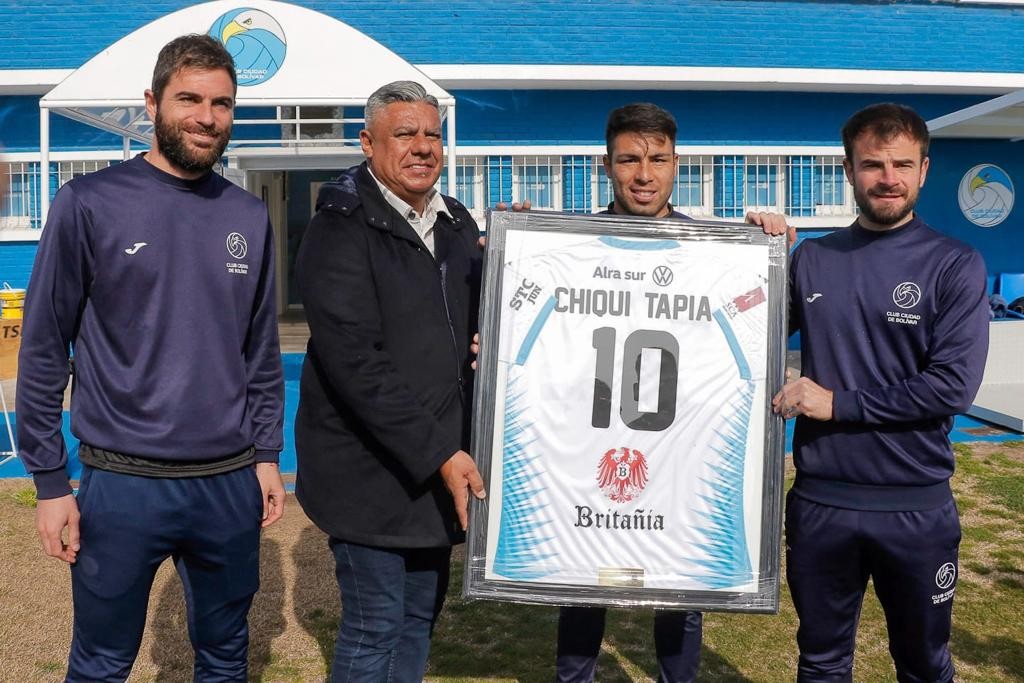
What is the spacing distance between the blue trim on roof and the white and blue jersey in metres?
10.1

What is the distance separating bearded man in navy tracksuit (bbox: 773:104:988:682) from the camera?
2408 millimetres

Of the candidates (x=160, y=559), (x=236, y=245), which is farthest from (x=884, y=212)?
(x=160, y=559)

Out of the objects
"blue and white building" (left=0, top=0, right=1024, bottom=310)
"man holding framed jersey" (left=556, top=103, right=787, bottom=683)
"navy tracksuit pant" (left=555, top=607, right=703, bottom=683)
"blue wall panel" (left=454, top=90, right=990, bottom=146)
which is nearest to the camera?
"man holding framed jersey" (left=556, top=103, right=787, bottom=683)

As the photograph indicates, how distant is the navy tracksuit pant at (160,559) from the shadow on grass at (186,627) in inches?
47.3

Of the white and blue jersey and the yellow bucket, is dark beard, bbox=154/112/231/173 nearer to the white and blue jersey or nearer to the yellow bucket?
the white and blue jersey

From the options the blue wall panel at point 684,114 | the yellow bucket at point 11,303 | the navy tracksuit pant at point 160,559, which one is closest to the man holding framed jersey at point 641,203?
the navy tracksuit pant at point 160,559

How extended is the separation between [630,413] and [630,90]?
10.4 metres

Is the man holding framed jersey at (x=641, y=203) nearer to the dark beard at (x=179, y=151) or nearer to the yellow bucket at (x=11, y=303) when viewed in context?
the dark beard at (x=179, y=151)

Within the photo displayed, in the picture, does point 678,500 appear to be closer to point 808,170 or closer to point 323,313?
point 323,313

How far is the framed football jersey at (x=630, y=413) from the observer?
2486mm

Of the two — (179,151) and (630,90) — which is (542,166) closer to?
(630,90)

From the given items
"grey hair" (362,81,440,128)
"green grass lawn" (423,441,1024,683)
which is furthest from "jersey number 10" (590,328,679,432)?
"green grass lawn" (423,441,1024,683)

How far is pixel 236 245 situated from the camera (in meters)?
2.45

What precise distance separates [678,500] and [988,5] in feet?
43.9
